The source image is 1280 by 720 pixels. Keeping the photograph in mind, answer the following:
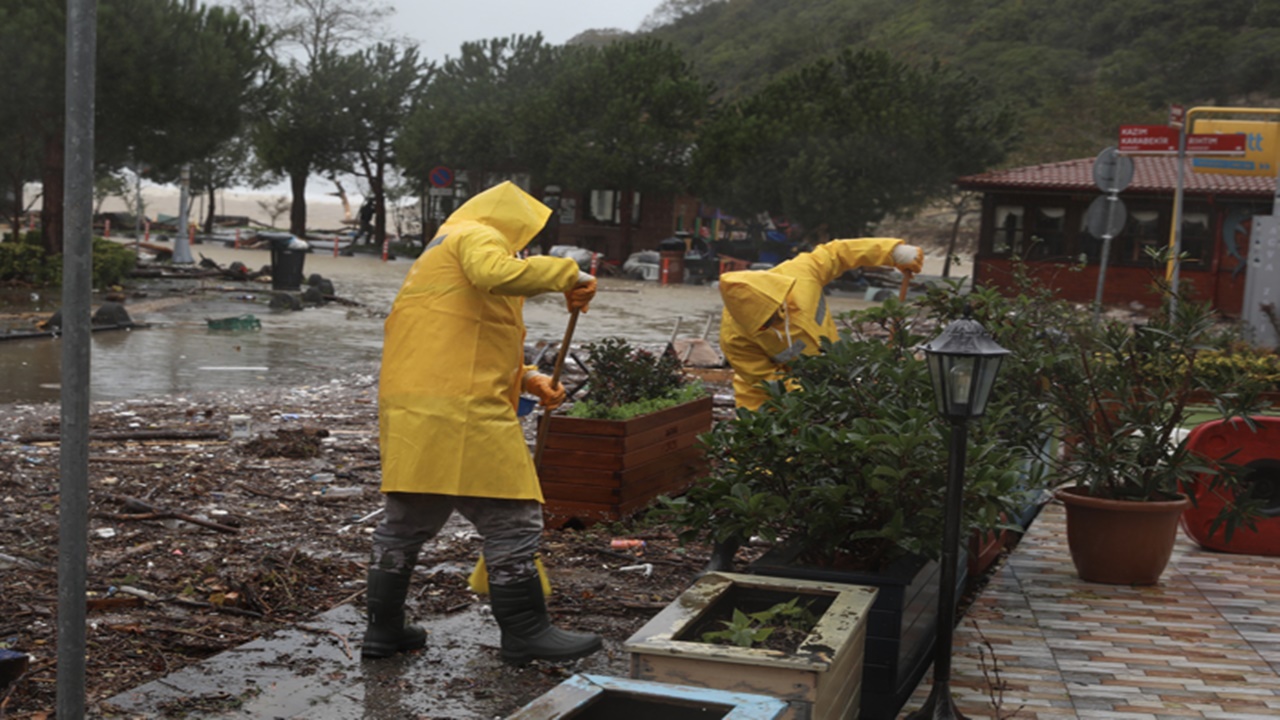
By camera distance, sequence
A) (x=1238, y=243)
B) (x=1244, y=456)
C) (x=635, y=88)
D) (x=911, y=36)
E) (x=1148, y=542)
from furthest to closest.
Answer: (x=911, y=36), (x=635, y=88), (x=1238, y=243), (x=1244, y=456), (x=1148, y=542)

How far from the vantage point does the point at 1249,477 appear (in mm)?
6547

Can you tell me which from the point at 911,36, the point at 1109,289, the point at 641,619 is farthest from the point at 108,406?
the point at 911,36

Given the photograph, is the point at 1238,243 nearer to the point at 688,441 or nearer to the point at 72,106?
the point at 688,441

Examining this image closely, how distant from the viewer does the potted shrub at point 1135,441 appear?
18.6 feet

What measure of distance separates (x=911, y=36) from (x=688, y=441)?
83533 mm

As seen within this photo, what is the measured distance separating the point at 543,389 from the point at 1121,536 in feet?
8.66

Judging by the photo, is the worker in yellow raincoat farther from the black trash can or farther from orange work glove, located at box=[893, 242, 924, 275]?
the black trash can

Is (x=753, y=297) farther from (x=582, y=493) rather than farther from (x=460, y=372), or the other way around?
(x=460, y=372)

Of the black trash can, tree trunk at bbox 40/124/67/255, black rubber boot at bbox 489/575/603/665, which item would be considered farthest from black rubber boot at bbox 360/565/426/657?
tree trunk at bbox 40/124/67/255

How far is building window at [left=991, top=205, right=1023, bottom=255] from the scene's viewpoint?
3014cm

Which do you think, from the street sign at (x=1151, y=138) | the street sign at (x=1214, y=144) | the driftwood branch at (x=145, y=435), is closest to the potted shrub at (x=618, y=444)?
the driftwood branch at (x=145, y=435)

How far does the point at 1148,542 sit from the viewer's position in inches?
226

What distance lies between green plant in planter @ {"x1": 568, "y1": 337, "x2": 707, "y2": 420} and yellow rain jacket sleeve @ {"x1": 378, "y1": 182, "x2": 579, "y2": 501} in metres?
2.27

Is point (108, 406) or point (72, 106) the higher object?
point (72, 106)
